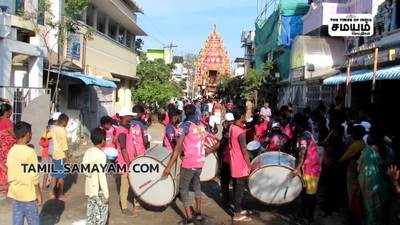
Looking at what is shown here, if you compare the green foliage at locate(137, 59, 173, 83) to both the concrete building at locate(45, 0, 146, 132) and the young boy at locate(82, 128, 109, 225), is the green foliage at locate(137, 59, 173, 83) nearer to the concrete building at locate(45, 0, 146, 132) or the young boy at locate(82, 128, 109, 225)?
the concrete building at locate(45, 0, 146, 132)

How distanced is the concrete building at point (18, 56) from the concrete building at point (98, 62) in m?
1.21

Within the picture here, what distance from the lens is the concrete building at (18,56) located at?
1297 cm

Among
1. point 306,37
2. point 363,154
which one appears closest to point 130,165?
point 363,154

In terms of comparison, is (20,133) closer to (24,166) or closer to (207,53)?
(24,166)

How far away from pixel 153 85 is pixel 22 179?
26150mm

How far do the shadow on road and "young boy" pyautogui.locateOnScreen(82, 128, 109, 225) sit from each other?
5.30 ft

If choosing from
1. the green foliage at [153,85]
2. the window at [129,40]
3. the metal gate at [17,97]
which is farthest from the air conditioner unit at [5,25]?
the window at [129,40]

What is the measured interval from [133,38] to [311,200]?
29.0m

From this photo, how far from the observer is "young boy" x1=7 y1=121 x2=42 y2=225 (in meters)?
5.95

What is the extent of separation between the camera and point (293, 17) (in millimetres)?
28531

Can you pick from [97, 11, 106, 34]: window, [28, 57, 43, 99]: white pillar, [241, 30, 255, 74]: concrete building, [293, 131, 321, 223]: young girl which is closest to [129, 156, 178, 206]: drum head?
[293, 131, 321, 223]: young girl

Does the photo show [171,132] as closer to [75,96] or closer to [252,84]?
[75,96]

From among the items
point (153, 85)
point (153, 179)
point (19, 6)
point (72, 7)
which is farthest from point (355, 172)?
point (153, 85)

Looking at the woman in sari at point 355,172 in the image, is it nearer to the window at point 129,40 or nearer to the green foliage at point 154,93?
the green foliage at point 154,93
